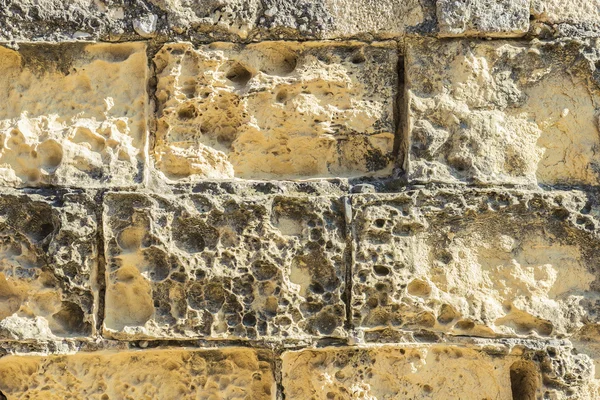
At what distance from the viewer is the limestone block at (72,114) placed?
8.37 ft

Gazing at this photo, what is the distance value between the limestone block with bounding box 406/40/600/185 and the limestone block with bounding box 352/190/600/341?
0.38ft

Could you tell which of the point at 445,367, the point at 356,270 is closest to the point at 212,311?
the point at 356,270

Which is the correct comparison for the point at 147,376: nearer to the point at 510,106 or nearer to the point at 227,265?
the point at 227,265

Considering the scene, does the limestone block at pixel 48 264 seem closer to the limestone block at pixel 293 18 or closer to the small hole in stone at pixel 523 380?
the limestone block at pixel 293 18

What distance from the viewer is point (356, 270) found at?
247 centimetres

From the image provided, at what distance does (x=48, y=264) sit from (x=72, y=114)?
0.49 meters

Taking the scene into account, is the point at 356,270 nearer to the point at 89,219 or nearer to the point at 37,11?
the point at 89,219

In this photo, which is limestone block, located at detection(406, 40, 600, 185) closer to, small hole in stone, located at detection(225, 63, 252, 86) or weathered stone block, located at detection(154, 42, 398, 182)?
weathered stone block, located at detection(154, 42, 398, 182)

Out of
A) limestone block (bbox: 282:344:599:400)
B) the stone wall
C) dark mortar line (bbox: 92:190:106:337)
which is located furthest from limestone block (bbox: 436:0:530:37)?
dark mortar line (bbox: 92:190:106:337)

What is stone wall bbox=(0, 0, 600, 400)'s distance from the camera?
8.17 feet

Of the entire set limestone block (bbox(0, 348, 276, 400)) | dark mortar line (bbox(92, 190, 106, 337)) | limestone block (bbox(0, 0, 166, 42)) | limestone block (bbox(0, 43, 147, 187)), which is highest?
limestone block (bbox(0, 0, 166, 42))

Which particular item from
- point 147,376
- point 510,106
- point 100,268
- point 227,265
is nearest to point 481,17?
point 510,106

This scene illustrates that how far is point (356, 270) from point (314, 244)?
0.50ft

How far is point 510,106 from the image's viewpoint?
8.50 feet
